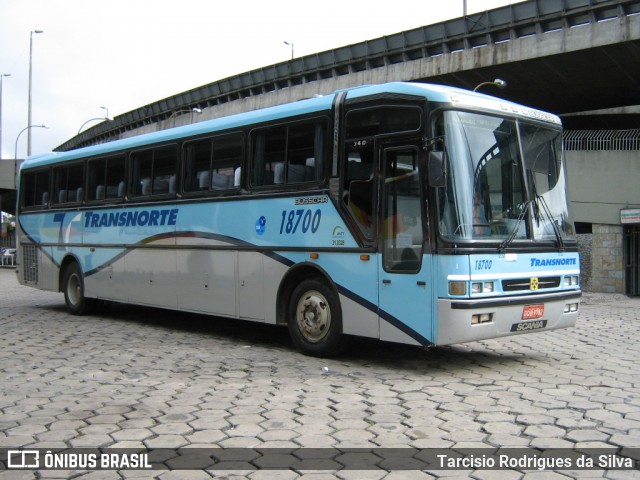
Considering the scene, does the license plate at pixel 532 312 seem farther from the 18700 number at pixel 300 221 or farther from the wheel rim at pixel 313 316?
the 18700 number at pixel 300 221

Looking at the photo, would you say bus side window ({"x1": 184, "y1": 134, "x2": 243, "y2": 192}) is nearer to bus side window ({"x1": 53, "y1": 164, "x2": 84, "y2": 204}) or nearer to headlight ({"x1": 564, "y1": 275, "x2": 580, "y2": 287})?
bus side window ({"x1": 53, "y1": 164, "x2": 84, "y2": 204})

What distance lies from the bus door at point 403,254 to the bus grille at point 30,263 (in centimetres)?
1028

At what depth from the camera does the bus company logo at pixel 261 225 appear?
9.30 metres

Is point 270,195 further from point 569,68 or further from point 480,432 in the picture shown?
point 569,68

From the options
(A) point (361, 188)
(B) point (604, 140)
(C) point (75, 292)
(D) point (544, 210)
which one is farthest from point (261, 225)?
(B) point (604, 140)

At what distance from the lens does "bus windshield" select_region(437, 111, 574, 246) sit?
725 centimetres

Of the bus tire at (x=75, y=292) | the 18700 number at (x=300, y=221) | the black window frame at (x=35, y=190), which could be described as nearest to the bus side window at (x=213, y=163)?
the 18700 number at (x=300, y=221)

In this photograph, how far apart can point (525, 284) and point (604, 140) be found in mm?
18505

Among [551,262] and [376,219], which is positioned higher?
[376,219]

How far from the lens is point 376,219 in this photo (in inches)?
Result: 307

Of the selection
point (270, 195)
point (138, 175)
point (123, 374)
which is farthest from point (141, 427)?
point (138, 175)

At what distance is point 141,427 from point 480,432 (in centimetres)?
263

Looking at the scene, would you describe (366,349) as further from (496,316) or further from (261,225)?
(496,316)

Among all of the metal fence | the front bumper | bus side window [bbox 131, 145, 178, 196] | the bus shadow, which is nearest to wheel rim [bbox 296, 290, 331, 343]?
the bus shadow
